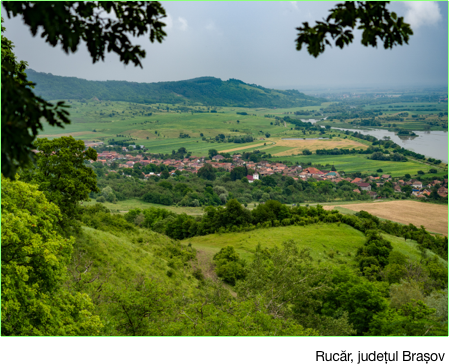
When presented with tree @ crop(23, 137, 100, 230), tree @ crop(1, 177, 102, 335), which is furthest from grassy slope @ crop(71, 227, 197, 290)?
tree @ crop(1, 177, 102, 335)

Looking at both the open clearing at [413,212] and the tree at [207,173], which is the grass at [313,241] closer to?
the open clearing at [413,212]

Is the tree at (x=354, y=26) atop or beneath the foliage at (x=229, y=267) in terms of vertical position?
atop

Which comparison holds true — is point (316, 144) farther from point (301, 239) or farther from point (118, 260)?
point (118, 260)

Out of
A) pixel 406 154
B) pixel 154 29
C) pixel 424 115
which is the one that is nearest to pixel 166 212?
pixel 424 115

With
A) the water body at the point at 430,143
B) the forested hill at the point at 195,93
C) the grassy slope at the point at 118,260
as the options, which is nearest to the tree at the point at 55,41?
the grassy slope at the point at 118,260

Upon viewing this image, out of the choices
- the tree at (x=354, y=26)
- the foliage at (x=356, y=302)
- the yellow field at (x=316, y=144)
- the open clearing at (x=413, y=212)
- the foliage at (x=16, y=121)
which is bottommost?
the open clearing at (x=413, y=212)

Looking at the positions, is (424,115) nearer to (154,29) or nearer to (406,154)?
(406,154)

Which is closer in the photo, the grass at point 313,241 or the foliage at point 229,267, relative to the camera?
the foliage at point 229,267
